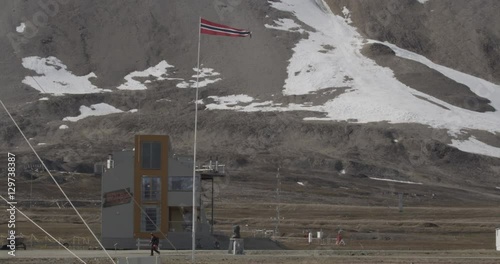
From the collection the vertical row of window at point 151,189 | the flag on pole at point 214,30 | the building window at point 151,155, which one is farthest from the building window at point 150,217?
the flag on pole at point 214,30

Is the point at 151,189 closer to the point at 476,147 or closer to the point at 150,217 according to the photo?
the point at 150,217

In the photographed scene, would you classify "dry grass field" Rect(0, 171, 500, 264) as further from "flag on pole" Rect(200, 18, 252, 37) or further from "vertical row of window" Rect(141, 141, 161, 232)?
"flag on pole" Rect(200, 18, 252, 37)

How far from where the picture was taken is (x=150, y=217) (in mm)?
66438

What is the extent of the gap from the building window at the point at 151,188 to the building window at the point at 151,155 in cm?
62

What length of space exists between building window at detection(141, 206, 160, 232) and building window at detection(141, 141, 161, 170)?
2.21m

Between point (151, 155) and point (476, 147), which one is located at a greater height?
point (476, 147)

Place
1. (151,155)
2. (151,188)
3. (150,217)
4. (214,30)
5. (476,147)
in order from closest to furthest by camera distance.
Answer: (214,30), (150,217), (151,188), (151,155), (476,147)

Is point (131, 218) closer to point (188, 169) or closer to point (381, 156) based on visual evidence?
point (188, 169)

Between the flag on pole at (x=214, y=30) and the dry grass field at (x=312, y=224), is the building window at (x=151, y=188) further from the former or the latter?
the flag on pole at (x=214, y=30)

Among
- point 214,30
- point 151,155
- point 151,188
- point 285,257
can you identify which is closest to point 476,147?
point 151,155

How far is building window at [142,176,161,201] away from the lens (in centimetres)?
6662

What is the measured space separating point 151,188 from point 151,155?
5.86 feet

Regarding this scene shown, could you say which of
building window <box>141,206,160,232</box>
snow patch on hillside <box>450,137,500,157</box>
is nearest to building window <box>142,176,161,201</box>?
building window <box>141,206,160,232</box>

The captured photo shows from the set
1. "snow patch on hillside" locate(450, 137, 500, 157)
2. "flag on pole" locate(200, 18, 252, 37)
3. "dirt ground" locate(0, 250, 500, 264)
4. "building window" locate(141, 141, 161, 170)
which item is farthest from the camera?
"snow patch on hillside" locate(450, 137, 500, 157)
